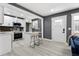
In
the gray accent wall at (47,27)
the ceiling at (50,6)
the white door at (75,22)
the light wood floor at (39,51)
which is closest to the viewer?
the light wood floor at (39,51)

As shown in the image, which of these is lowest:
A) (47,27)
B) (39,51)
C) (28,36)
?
(39,51)

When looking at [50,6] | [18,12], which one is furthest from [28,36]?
[50,6]

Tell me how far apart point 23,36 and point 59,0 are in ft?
8.84

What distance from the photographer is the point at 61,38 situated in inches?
169

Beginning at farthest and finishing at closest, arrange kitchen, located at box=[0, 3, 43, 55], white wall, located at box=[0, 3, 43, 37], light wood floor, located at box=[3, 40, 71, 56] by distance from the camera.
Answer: white wall, located at box=[0, 3, 43, 37]
kitchen, located at box=[0, 3, 43, 55]
light wood floor, located at box=[3, 40, 71, 56]

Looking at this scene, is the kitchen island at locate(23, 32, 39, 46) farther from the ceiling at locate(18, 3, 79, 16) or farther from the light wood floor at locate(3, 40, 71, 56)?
the ceiling at locate(18, 3, 79, 16)

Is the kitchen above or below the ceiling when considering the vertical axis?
below

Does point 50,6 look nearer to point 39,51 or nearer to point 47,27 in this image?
point 39,51

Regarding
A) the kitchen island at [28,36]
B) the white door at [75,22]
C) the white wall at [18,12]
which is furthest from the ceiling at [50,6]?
the kitchen island at [28,36]

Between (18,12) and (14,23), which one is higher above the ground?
(18,12)

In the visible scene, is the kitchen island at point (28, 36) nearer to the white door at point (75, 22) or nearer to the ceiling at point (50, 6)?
the ceiling at point (50, 6)

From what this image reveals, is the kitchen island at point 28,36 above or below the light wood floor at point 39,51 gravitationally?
above

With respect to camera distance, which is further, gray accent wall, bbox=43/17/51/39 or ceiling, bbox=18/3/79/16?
gray accent wall, bbox=43/17/51/39

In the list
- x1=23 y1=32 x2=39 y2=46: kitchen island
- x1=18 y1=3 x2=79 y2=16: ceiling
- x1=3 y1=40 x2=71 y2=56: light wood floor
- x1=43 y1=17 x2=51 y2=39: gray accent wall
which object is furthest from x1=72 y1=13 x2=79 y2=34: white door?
x1=23 y1=32 x2=39 y2=46: kitchen island
